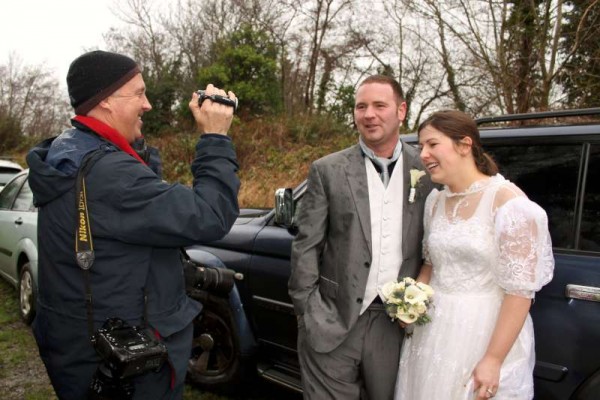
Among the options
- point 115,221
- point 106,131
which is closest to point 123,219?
point 115,221

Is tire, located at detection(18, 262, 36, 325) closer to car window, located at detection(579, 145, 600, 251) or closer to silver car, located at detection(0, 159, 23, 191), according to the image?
car window, located at detection(579, 145, 600, 251)

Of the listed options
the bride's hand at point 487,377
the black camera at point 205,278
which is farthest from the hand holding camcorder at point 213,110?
the bride's hand at point 487,377

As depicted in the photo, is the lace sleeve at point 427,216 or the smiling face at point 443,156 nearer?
the smiling face at point 443,156

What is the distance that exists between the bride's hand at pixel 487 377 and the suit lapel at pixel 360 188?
0.63 meters

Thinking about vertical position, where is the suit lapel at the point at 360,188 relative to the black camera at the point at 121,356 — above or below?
above

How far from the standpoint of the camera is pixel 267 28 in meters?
16.4

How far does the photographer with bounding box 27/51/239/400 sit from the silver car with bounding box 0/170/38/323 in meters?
3.77

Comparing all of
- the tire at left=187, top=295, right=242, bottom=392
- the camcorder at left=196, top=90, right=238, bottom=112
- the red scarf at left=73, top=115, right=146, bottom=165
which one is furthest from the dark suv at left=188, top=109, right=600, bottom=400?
the red scarf at left=73, top=115, right=146, bottom=165

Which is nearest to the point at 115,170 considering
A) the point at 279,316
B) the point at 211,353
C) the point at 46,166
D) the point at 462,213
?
the point at 46,166

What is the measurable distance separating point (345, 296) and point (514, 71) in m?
7.82

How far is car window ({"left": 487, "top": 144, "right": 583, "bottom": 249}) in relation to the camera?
232 centimetres

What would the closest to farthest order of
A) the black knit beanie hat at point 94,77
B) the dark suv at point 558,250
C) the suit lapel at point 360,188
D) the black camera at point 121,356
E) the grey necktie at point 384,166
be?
the black camera at point 121,356, the black knit beanie hat at point 94,77, the dark suv at point 558,250, the suit lapel at point 360,188, the grey necktie at point 384,166

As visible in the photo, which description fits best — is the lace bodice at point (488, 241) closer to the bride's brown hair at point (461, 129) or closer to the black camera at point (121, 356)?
the bride's brown hair at point (461, 129)

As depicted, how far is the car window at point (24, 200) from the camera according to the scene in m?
5.86
